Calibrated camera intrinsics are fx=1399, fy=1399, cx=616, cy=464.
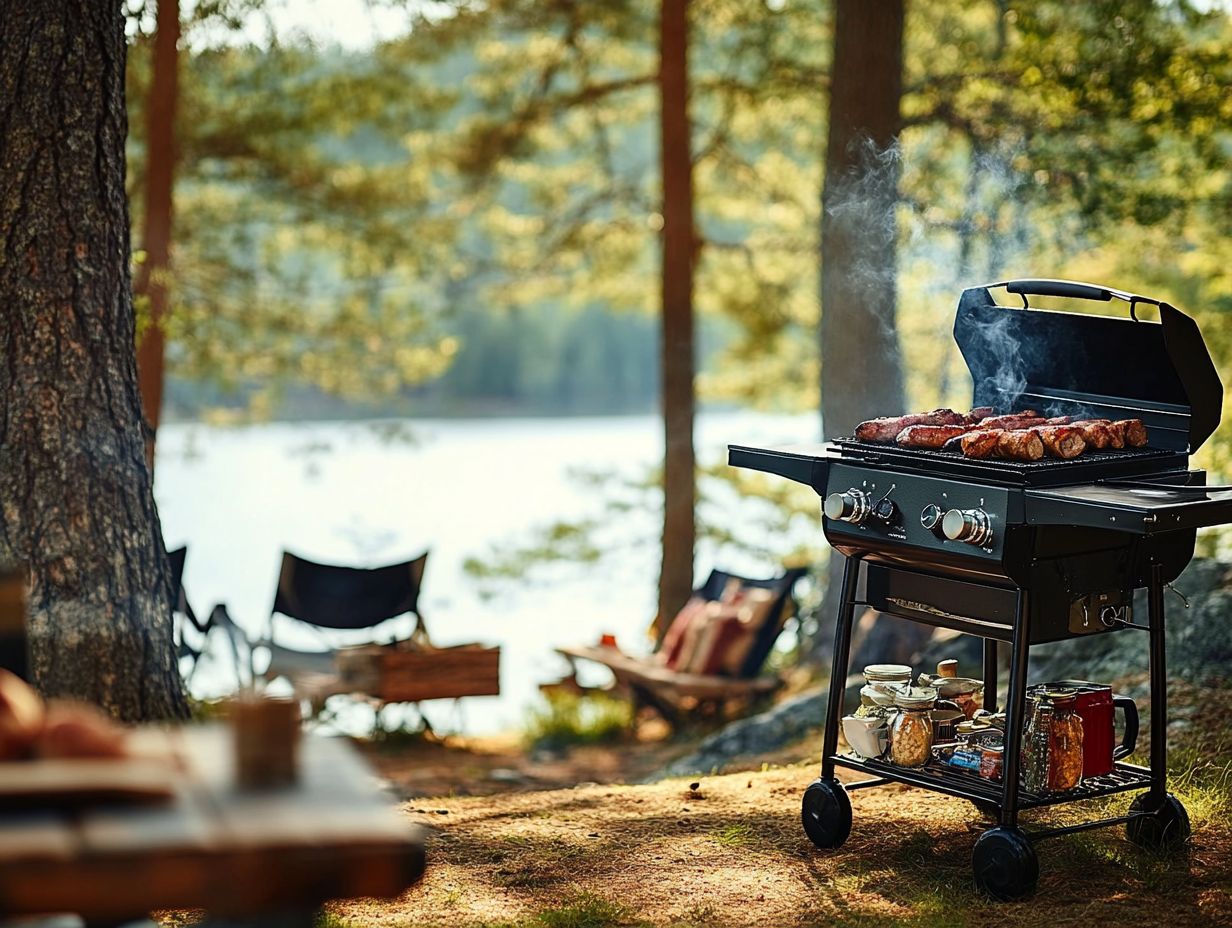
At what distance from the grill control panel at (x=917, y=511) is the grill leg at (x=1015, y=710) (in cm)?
16

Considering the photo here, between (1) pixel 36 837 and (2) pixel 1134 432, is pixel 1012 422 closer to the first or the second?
(2) pixel 1134 432

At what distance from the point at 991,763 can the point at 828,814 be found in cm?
46

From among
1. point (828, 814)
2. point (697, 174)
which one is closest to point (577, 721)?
point (828, 814)

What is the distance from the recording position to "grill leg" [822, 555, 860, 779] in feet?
11.3

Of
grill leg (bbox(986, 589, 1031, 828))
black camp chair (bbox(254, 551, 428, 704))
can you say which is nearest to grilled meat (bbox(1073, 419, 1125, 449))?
grill leg (bbox(986, 589, 1031, 828))

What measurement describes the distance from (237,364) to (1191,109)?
675cm

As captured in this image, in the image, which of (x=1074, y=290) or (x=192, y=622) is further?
(x=192, y=622)

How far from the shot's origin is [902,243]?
25.0 feet

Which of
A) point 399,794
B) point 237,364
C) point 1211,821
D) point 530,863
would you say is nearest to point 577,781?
point 399,794

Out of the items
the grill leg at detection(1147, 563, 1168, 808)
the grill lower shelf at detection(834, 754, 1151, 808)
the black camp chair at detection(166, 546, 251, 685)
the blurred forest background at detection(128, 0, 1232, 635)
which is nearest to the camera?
the grill lower shelf at detection(834, 754, 1151, 808)

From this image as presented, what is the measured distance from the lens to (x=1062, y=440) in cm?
306

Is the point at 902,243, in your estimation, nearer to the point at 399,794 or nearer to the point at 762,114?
the point at 762,114

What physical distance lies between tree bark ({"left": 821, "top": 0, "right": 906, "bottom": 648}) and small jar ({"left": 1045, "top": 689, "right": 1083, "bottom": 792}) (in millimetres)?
3086

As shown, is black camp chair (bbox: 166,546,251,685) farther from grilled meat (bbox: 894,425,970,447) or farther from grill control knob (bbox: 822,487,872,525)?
grilled meat (bbox: 894,425,970,447)
